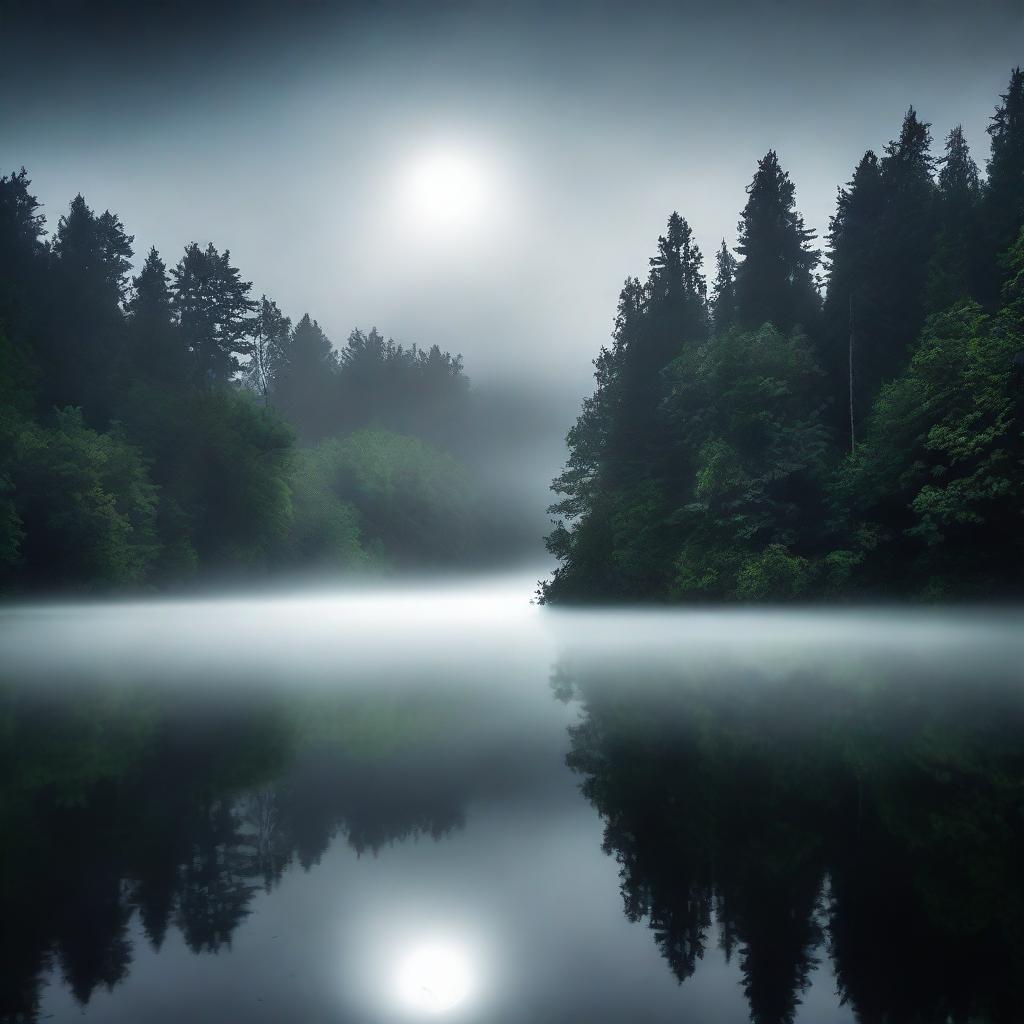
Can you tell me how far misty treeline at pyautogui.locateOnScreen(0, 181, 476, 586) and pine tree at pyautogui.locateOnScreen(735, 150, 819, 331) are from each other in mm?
47360

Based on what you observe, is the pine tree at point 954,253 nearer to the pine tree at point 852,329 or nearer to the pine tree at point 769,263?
the pine tree at point 852,329

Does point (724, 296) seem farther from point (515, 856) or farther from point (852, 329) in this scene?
point (515, 856)

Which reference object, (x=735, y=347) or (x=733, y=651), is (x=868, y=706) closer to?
(x=733, y=651)

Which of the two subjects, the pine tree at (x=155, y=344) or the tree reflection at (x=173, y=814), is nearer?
the tree reflection at (x=173, y=814)

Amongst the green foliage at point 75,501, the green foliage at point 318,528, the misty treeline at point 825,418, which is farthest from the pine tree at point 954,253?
the green foliage at point 318,528

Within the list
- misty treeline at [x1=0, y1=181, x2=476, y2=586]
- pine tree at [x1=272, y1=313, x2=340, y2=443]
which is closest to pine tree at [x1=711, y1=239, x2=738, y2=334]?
misty treeline at [x1=0, y1=181, x2=476, y2=586]

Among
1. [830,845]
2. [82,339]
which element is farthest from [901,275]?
[82,339]

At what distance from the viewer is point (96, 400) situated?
69250mm

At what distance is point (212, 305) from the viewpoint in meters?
104

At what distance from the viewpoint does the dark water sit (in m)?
4.93

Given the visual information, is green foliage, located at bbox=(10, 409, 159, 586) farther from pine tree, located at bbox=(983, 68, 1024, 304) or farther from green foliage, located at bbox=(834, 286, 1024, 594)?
pine tree, located at bbox=(983, 68, 1024, 304)

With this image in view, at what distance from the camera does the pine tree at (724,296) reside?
2670 inches

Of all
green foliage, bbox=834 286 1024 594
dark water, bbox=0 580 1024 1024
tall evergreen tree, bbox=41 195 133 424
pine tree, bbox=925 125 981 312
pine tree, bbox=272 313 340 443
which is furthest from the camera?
pine tree, bbox=272 313 340 443

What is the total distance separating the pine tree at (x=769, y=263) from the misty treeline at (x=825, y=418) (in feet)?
0.60
